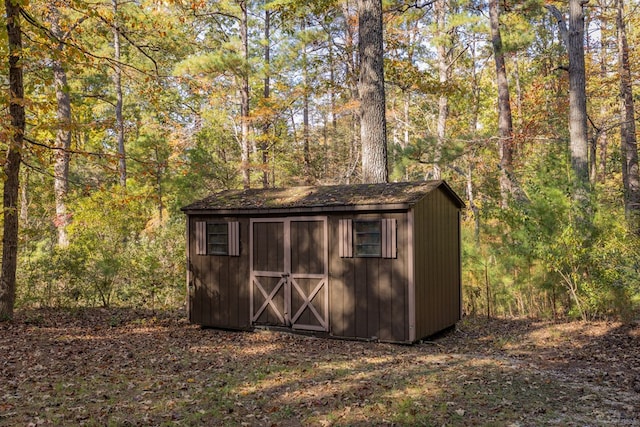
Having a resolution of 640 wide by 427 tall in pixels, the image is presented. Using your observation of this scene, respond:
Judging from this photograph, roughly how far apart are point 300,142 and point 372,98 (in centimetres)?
1513

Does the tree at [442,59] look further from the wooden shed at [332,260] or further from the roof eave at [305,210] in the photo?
the roof eave at [305,210]

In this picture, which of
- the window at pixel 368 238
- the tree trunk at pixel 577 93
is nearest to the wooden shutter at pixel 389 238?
the window at pixel 368 238

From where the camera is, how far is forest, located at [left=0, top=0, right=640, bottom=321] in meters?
9.98

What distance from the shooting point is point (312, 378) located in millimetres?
6246

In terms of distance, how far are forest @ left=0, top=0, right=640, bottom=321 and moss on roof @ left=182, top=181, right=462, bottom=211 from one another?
1.70 m

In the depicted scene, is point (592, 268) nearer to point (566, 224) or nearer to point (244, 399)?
point (566, 224)

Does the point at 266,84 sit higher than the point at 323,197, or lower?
higher

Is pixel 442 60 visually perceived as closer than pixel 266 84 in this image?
Yes

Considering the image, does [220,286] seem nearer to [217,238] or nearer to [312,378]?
[217,238]

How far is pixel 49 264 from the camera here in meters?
11.5

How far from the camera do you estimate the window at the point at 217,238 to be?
33.2ft

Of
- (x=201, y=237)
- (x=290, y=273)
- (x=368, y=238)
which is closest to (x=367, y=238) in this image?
(x=368, y=238)

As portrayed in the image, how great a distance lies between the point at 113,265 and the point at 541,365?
9.39 meters

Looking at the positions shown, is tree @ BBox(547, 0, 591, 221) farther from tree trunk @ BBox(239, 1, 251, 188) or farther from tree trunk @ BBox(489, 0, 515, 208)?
tree trunk @ BBox(239, 1, 251, 188)
